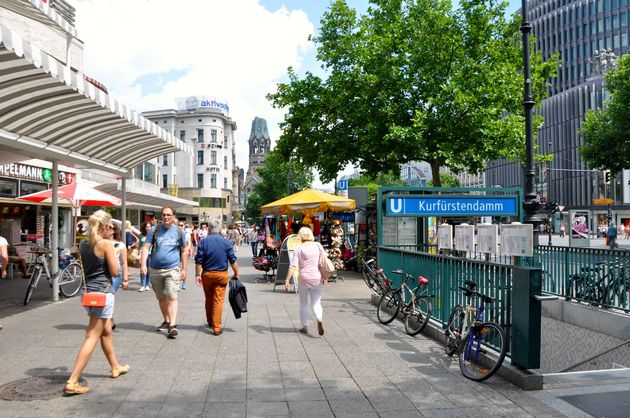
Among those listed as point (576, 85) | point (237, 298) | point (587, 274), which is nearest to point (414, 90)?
point (587, 274)

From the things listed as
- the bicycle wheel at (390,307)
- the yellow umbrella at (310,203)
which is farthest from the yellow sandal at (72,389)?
the yellow umbrella at (310,203)

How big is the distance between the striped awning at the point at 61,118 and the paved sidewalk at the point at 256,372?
303cm

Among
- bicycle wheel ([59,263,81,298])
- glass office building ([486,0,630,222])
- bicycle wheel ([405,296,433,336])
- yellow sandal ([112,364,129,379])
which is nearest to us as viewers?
yellow sandal ([112,364,129,379])

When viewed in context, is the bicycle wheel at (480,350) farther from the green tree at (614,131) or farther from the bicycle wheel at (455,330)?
the green tree at (614,131)

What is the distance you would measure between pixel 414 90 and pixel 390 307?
12.2m

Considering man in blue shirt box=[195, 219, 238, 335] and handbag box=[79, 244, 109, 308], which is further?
man in blue shirt box=[195, 219, 238, 335]

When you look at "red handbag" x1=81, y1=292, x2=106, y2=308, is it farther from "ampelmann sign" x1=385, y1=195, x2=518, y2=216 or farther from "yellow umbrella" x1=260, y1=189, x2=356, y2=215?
"yellow umbrella" x1=260, y1=189, x2=356, y2=215

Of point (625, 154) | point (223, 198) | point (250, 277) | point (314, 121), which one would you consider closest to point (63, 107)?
point (250, 277)

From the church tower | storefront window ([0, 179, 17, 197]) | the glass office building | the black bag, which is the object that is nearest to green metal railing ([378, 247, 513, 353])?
the black bag

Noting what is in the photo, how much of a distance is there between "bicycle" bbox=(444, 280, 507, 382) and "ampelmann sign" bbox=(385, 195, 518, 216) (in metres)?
4.90

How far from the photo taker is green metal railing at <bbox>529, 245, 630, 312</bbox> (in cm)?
888

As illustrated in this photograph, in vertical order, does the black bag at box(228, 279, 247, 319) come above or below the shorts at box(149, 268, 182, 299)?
below

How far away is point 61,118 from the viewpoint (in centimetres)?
923

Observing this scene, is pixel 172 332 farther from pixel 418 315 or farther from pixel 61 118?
pixel 61 118
